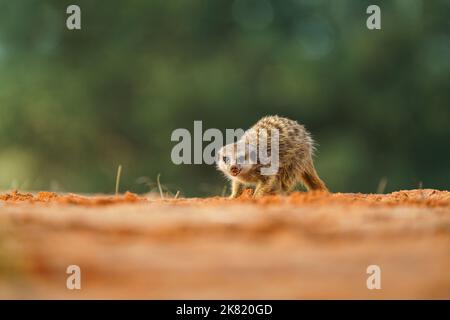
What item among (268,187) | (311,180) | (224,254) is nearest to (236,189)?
(268,187)

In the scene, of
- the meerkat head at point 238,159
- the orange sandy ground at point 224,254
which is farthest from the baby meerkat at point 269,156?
the orange sandy ground at point 224,254

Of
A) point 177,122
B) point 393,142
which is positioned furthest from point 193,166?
point 393,142

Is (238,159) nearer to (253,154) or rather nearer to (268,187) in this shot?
(253,154)

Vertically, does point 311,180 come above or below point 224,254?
above

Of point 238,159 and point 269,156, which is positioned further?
point 269,156

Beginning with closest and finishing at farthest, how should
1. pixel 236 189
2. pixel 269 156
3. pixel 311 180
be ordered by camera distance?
pixel 269 156
pixel 236 189
pixel 311 180

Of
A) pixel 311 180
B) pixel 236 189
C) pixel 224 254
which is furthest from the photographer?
pixel 311 180
